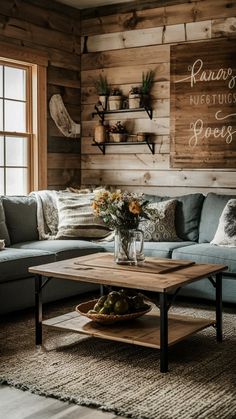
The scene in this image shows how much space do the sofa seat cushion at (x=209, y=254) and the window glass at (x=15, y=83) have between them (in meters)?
2.15

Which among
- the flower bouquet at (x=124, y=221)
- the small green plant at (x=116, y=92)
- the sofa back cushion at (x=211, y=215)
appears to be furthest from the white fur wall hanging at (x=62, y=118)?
the flower bouquet at (x=124, y=221)

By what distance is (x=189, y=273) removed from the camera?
3.52 meters

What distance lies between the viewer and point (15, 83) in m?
5.62

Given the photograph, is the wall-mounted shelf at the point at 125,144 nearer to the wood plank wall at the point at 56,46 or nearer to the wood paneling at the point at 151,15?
the wood plank wall at the point at 56,46

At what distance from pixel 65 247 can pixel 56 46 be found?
7.36ft

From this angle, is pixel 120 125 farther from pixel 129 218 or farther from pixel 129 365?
pixel 129 365

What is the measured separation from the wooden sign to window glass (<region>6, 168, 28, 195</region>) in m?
1.44

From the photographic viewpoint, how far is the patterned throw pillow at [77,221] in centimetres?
520

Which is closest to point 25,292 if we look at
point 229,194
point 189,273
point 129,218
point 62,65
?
point 129,218

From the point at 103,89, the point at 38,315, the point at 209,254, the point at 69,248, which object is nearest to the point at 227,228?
the point at 209,254

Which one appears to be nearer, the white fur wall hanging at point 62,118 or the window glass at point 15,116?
the window glass at point 15,116

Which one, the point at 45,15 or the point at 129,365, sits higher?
the point at 45,15

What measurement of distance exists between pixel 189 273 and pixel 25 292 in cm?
136

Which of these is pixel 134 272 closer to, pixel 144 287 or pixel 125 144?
pixel 144 287
